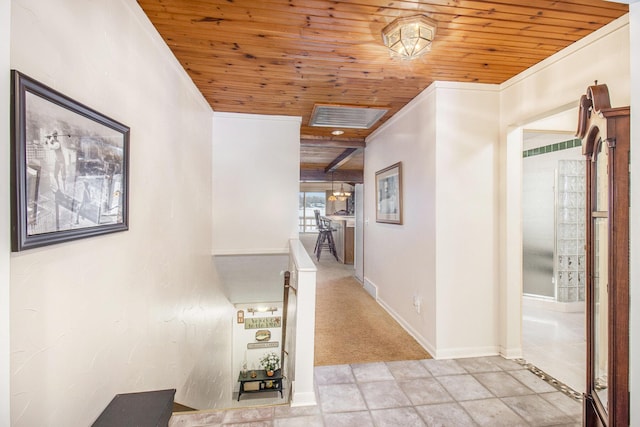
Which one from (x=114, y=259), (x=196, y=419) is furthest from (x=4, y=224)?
(x=196, y=419)

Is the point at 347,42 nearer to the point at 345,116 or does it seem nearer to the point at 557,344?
the point at 345,116

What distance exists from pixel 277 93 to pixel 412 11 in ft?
4.88

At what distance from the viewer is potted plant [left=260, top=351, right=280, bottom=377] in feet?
15.8

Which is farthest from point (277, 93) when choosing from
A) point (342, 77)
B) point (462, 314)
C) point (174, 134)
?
point (462, 314)

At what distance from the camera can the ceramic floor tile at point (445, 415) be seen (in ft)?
5.80

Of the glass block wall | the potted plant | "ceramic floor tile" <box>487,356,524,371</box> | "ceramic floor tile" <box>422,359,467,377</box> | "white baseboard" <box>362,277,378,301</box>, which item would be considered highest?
the glass block wall

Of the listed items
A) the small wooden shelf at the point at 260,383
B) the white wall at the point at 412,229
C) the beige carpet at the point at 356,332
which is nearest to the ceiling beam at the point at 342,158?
the white wall at the point at 412,229

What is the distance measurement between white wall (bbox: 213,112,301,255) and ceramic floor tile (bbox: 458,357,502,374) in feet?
7.00

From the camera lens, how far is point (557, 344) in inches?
111

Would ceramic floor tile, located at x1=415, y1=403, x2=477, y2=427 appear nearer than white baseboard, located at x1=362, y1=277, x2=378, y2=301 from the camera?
Yes

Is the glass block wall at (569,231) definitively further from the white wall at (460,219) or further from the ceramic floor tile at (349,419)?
the ceramic floor tile at (349,419)

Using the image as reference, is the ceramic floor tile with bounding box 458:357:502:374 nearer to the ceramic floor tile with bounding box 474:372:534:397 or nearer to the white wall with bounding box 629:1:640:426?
the ceramic floor tile with bounding box 474:372:534:397

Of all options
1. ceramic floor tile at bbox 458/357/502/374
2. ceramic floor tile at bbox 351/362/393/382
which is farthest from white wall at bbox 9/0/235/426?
ceramic floor tile at bbox 458/357/502/374

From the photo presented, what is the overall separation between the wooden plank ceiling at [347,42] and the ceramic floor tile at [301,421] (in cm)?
234
